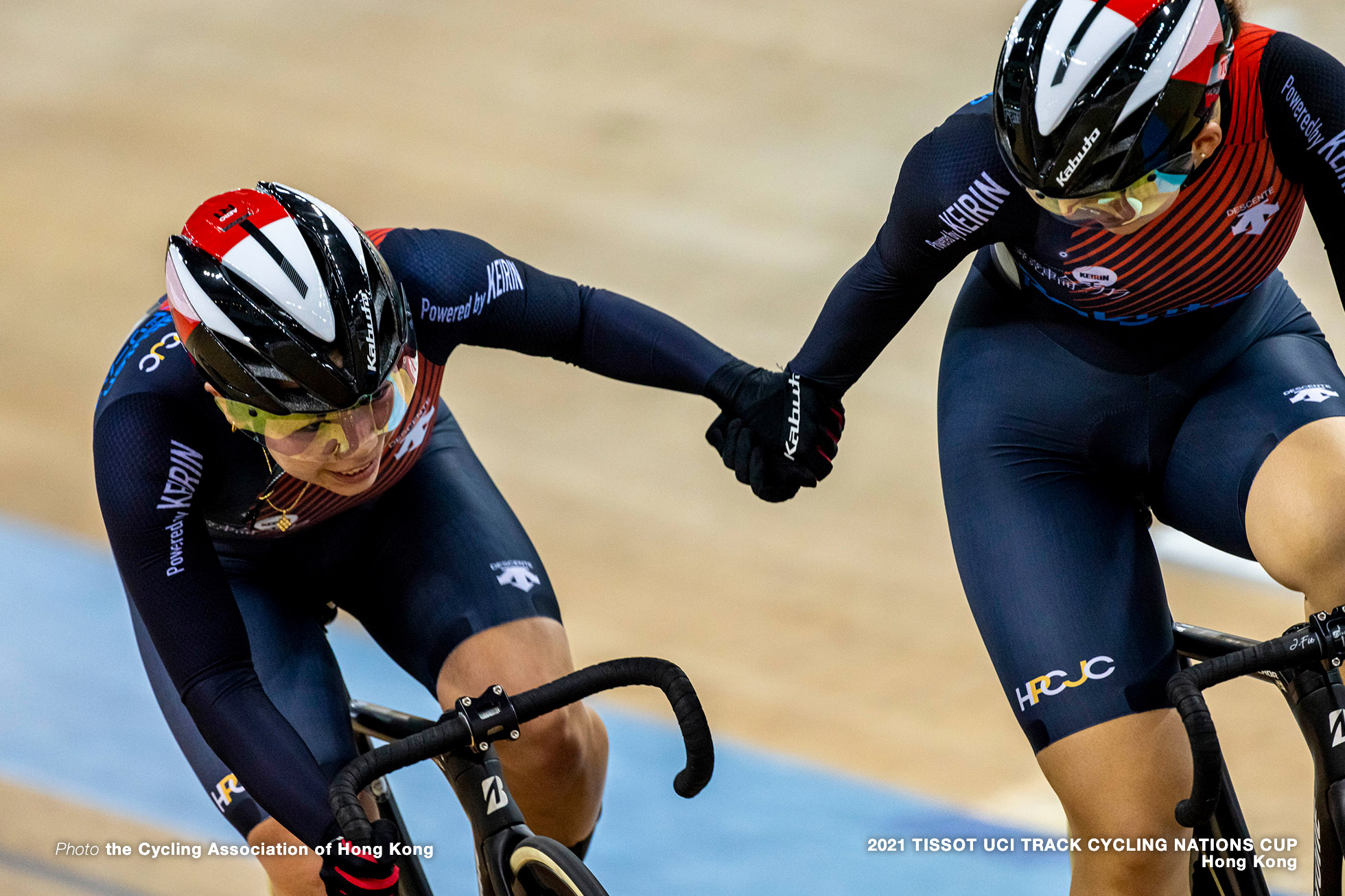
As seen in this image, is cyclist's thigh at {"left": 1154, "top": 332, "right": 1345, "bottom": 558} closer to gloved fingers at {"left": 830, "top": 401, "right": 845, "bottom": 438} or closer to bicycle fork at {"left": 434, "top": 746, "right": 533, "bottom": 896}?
gloved fingers at {"left": 830, "top": 401, "right": 845, "bottom": 438}

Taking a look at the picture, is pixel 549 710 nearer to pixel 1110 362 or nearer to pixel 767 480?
pixel 767 480

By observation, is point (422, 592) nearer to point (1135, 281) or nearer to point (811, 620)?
point (1135, 281)

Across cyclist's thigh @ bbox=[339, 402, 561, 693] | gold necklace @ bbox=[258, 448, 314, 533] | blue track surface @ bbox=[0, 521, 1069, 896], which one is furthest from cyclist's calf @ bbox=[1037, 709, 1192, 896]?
gold necklace @ bbox=[258, 448, 314, 533]

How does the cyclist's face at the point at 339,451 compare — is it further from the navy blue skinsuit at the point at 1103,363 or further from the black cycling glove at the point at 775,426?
the navy blue skinsuit at the point at 1103,363

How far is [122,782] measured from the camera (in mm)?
4230

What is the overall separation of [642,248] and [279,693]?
11.9 ft

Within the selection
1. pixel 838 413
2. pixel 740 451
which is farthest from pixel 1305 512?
pixel 740 451

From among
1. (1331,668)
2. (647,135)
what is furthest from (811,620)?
(647,135)

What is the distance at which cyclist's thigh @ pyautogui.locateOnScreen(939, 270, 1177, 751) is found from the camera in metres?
2.54

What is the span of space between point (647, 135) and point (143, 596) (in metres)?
4.79

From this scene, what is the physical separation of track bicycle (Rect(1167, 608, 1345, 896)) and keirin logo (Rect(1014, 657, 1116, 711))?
160 millimetres

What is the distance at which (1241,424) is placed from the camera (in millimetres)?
2582

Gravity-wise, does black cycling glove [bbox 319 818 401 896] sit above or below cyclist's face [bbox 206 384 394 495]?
below

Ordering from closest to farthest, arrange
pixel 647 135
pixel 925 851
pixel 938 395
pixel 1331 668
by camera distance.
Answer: pixel 1331 668 → pixel 938 395 → pixel 925 851 → pixel 647 135
